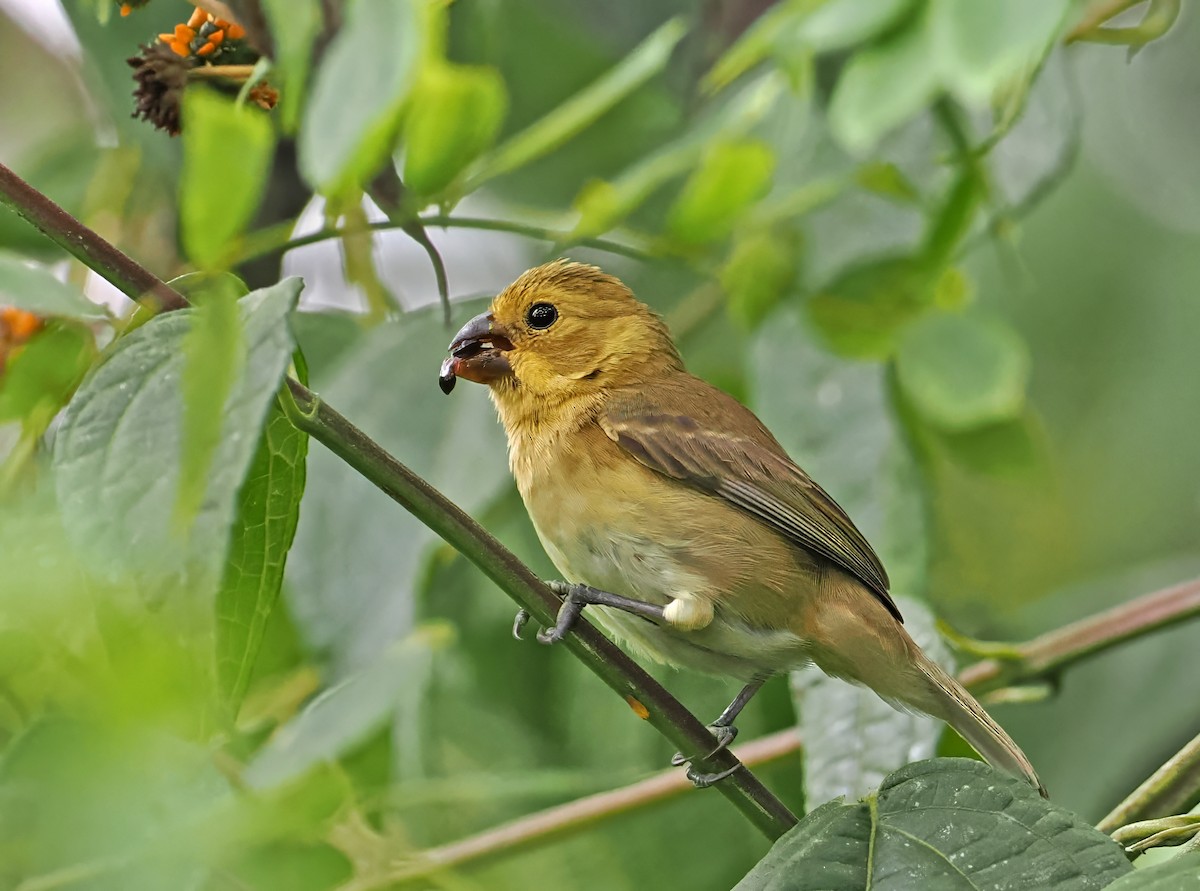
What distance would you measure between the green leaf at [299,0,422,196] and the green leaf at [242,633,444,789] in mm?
582

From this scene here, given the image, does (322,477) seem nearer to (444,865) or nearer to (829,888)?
(444,865)

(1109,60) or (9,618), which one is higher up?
(1109,60)

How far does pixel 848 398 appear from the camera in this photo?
11.0ft

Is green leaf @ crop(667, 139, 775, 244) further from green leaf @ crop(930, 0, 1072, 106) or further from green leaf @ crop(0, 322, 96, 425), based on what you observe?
green leaf @ crop(0, 322, 96, 425)

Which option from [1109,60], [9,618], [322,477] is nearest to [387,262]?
[322,477]

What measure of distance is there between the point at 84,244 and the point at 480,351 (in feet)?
6.48

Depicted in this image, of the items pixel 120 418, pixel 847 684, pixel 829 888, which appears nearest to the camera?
pixel 120 418

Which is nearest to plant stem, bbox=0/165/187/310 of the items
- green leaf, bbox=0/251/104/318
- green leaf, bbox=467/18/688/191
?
green leaf, bbox=0/251/104/318

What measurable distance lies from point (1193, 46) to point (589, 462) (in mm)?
4479

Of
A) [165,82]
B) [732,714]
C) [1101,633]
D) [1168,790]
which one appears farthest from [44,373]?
[1101,633]

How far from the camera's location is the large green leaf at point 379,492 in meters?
2.94

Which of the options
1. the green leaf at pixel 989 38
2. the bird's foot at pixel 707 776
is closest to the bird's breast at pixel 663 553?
the bird's foot at pixel 707 776

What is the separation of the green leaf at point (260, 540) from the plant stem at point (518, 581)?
63 millimetres

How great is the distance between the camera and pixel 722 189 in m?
3.03
